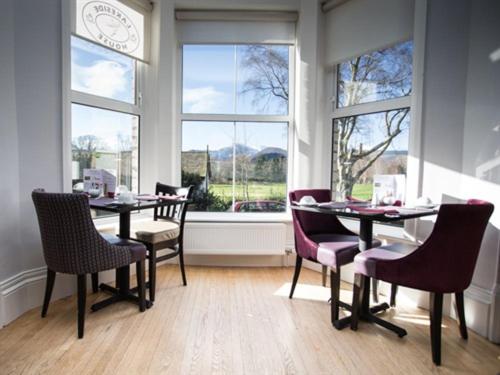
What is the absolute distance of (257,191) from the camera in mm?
3625

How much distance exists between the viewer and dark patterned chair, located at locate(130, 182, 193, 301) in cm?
251

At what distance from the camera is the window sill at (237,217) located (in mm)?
3330

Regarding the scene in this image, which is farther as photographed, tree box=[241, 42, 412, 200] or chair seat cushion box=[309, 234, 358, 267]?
tree box=[241, 42, 412, 200]

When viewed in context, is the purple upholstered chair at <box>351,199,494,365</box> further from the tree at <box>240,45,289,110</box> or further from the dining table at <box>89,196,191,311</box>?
the tree at <box>240,45,289,110</box>

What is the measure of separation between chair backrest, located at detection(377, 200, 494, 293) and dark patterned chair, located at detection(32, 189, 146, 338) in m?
1.85

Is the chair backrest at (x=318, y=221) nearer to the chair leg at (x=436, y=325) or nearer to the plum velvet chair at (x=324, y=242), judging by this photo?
the plum velvet chair at (x=324, y=242)

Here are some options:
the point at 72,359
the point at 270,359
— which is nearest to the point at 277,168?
the point at 270,359

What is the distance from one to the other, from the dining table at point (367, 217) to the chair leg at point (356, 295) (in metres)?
0.06

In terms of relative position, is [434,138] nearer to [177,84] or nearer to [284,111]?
[284,111]

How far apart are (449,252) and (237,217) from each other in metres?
2.15

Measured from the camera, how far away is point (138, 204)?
7.50 ft

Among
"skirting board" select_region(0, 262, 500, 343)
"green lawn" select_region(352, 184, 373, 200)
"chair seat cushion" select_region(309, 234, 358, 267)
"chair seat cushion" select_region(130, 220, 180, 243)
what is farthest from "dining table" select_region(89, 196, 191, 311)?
"green lawn" select_region(352, 184, 373, 200)

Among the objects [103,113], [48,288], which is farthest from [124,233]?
[103,113]

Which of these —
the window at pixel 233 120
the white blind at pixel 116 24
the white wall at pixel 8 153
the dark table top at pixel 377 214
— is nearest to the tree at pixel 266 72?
the window at pixel 233 120
